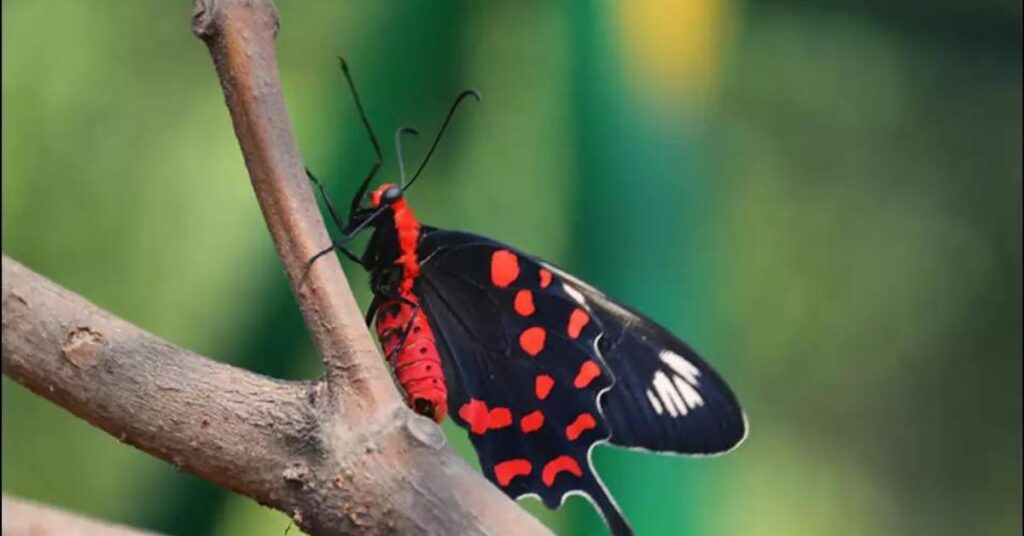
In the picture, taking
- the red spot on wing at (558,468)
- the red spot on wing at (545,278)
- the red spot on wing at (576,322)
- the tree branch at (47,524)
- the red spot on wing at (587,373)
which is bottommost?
the red spot on wing at (558,468)

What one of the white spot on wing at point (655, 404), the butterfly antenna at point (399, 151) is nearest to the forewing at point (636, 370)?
the white spot on wing at point (655, 404)

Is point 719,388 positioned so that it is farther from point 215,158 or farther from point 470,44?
→ point 215,158

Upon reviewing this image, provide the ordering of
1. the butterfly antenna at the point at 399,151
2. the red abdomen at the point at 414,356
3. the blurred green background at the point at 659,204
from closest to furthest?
1. the red abdomen at the point at 414,356
2. the butterfly antenna at the point at 399,151
3. the blurred green background at the point at 659,204

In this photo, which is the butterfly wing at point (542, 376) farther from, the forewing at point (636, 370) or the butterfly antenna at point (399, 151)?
the butterfly antenna at point (399, 151)

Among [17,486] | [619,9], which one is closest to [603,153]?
[619,9]

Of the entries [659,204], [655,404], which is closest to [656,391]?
[655,404]

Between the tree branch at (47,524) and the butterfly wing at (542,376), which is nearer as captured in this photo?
the tree branch at (47,524)

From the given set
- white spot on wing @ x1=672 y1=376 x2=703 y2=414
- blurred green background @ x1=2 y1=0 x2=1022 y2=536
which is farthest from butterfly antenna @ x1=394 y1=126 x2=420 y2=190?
white spot on wing @ x1=672 y1=376 x2=703 y2=414
